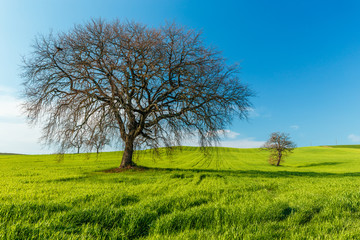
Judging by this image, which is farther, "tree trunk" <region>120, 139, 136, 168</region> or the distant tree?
the distant tree

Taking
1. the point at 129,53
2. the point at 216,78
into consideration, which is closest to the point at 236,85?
the point at 216,78

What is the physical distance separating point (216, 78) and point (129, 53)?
6372mm

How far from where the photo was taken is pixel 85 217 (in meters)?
4.32

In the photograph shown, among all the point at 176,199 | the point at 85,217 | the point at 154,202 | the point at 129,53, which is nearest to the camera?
the point at 85,217

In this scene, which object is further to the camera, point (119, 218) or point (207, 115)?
point (207, 115)

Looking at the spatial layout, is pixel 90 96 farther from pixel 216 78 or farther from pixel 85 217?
pixel 85 217

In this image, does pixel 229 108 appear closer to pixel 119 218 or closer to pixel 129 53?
pixel 129 53

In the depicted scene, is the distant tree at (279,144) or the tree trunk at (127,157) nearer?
the tree trunk at (127,157)

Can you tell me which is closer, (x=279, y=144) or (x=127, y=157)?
(x=127, y=157)

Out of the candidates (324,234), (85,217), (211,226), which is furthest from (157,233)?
(324,234)

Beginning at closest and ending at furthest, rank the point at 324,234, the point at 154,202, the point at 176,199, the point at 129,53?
the point at 324,234
the point at 154,202
the point at 176,199
the point at 129,53

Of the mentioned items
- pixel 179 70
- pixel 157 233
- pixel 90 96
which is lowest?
pixel 157 233

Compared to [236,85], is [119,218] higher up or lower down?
lower down

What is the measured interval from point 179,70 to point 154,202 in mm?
11698
